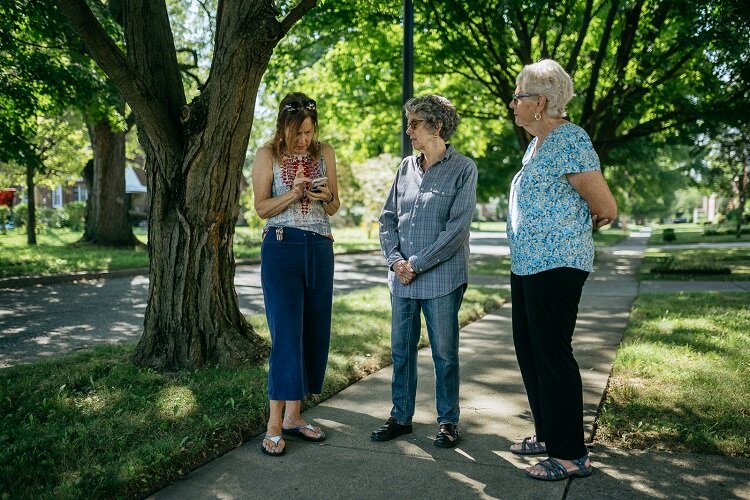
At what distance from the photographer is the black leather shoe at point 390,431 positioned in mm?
4109

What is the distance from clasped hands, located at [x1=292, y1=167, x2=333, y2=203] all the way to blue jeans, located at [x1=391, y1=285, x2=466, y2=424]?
771 mm

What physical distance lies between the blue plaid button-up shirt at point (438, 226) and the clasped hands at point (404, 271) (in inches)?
1.2

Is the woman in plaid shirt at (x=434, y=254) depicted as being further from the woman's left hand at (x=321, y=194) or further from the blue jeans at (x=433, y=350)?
the woman's left hand at (x=321, y=194)

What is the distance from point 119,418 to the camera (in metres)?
4.19

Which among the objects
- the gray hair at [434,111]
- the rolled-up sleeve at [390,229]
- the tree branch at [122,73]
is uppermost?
the tree branch at [122,73]

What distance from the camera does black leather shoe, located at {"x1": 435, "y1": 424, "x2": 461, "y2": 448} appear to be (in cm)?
399

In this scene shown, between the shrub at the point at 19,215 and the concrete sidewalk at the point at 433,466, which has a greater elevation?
the shrub at the point at 19,215

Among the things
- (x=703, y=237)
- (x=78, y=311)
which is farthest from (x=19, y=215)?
(x=703, y=237)

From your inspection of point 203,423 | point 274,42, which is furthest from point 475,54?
point 203,423

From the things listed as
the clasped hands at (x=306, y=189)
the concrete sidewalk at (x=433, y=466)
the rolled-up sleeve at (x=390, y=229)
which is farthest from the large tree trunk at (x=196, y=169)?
the rolled-up sleeve at (x=390, y=229)

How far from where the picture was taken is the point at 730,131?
1033 inches

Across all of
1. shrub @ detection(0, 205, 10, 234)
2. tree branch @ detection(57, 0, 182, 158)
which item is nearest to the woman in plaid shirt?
tree branch @ detection(57, 0, 182, 158)

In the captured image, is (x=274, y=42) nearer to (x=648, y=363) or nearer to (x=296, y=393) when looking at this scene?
(x=296, y=393)

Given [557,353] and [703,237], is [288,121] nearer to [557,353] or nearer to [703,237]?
[557,353]
